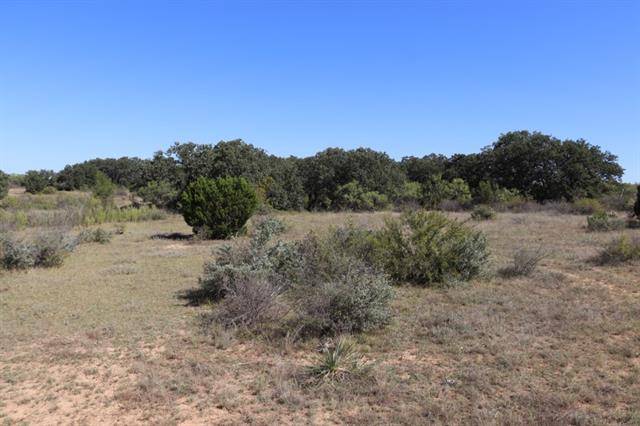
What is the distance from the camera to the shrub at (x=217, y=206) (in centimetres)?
1510

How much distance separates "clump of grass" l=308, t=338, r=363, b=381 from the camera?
4574 millimetres

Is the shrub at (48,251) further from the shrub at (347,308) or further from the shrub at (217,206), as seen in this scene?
the shrub at (347,308)

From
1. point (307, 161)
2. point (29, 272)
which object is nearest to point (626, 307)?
point (29, 272)

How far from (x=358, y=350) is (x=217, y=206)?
10.5 metres

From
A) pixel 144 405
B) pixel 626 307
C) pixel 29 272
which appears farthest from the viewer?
pixel 29 272

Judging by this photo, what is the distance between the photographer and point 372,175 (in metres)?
29.5

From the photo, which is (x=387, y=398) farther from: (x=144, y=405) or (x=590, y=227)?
(x=590, y=227)

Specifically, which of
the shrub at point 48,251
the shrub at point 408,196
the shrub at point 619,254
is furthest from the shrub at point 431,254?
the shrub at point 408,196

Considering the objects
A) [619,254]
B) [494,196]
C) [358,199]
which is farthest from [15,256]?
[494,196]

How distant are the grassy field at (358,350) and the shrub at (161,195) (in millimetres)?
17343

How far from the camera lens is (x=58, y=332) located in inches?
241

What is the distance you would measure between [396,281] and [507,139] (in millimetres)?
27750

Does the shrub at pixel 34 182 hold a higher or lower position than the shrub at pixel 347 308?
higher

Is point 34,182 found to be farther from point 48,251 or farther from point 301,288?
point 301,288
